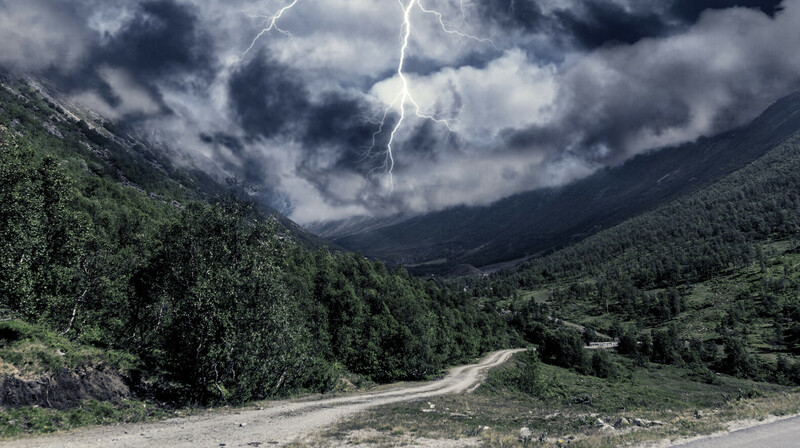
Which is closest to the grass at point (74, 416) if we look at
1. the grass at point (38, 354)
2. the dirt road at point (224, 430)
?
the dirt road at point (224, 430)

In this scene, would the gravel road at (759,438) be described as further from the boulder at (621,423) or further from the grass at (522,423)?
the boulder at (621,423)

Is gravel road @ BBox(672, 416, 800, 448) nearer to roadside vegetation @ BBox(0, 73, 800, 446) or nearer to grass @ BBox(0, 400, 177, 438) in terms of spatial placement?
roadside vegetation @ BBox(0, 73, 800, 446)

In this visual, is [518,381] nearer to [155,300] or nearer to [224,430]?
[224,430]

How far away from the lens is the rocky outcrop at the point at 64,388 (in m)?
21.5

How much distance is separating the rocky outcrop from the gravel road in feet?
117

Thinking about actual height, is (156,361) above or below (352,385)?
above

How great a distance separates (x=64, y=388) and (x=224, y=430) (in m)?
11.3

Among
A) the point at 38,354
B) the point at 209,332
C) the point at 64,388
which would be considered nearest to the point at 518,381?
the point at 209,332

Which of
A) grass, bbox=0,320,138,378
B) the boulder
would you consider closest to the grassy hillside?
grass, bbox=0,320,138,378

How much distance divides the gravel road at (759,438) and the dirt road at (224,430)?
22310mm

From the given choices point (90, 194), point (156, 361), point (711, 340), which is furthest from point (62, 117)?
point (711, 340)

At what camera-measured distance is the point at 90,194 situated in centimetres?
9600

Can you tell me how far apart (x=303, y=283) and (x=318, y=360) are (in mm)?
18143

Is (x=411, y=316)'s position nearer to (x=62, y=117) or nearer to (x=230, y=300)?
(x=230, y=300)
